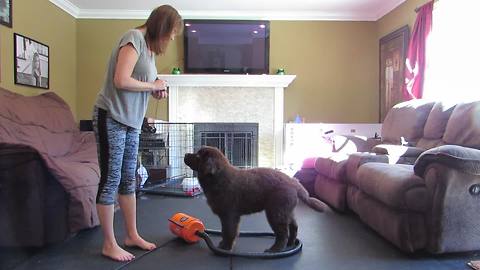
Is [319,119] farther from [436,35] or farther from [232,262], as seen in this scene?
[232,262]

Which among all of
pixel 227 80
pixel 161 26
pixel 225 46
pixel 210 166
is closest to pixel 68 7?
pixel 225 46

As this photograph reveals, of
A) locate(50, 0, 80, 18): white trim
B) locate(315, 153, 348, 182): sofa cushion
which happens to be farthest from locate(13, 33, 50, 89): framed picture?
locate(315, 153, 348, 182): sofa cushion

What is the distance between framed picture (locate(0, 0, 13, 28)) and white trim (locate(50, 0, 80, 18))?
930 millimetres

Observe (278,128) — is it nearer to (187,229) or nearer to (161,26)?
(187,229)

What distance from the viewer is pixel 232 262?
200 centimetres

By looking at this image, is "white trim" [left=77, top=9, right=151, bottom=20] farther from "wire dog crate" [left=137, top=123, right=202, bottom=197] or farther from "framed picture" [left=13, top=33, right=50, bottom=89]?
"wire dog crate" [left=137, top=123, right=202, bottom=197]

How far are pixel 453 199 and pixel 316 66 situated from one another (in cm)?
363

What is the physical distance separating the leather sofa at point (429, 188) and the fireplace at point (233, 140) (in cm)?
212

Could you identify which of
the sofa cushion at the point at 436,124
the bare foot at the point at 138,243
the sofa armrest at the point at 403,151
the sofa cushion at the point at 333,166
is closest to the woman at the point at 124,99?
the bare foot at the point at 138,243

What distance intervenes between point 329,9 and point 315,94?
1135 millimetres

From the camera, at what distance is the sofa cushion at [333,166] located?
122 inches

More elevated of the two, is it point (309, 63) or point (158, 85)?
point (309, 63)

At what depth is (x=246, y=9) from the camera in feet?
16.9

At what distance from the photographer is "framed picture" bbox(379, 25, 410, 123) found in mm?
4574
